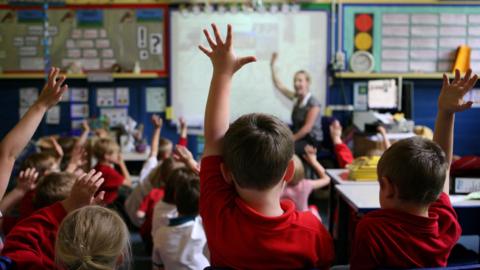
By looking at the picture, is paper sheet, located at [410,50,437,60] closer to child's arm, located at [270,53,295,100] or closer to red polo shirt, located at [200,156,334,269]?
child's arm, located at [270,53,295,100]

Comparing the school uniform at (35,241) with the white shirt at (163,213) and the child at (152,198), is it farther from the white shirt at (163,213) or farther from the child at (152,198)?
the child at (152,198)

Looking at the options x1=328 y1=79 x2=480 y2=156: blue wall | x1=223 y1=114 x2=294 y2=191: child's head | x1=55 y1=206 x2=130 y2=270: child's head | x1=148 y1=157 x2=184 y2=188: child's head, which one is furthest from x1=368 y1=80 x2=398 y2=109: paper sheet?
x1=55 y1=206 x2=130 y2=270: child's head

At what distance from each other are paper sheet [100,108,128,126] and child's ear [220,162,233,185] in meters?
4.90

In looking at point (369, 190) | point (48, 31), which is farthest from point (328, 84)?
point (369, 190)

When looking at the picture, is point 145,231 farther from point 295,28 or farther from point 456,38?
point 456,38

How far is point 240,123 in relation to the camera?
130 cm

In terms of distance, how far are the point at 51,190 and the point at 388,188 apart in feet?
A: 3.93

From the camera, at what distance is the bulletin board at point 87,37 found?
595 cm

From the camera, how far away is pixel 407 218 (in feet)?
4.64

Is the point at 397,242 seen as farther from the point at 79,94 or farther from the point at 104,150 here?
the point at 79,94

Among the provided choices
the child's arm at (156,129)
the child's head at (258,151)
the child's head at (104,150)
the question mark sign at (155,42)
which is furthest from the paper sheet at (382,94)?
the child's head at (258,151)

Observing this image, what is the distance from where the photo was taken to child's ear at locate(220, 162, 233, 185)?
4.40 ft

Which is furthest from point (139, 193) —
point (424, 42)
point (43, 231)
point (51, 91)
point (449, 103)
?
point (424, 42)

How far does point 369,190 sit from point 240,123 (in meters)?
1.38
